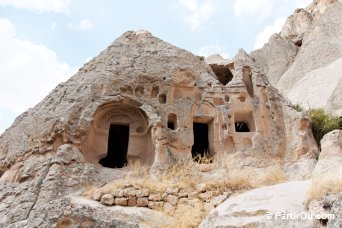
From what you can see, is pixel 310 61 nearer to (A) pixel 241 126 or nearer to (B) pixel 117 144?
(A) pixel 241 126

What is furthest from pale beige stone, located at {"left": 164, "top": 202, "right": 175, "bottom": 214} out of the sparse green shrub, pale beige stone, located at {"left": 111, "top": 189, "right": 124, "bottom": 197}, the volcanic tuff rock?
the sparse green shrub

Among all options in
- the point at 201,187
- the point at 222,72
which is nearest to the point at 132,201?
the point at 201,187

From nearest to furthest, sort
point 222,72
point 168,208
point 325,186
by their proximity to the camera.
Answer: point 325,186 → point 168,208 → point 222,72

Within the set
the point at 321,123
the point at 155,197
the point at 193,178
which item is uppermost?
the point at 321,123

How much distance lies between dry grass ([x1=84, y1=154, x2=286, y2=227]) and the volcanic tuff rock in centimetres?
31

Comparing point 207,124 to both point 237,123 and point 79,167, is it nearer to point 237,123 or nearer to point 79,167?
point 237,123

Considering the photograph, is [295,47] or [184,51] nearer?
[184,51]

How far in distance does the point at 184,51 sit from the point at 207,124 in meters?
2.35

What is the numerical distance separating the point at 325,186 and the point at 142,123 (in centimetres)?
580

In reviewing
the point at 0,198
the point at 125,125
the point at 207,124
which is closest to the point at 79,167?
the point at 0,198

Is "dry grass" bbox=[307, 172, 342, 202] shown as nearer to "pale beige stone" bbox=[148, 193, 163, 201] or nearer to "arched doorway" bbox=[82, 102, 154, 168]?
"pale beige stone" bbox=[148, 193, 163, 201]

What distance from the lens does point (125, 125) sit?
10.9m

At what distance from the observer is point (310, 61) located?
66.8 ft

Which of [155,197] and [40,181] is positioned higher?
[40,181]
